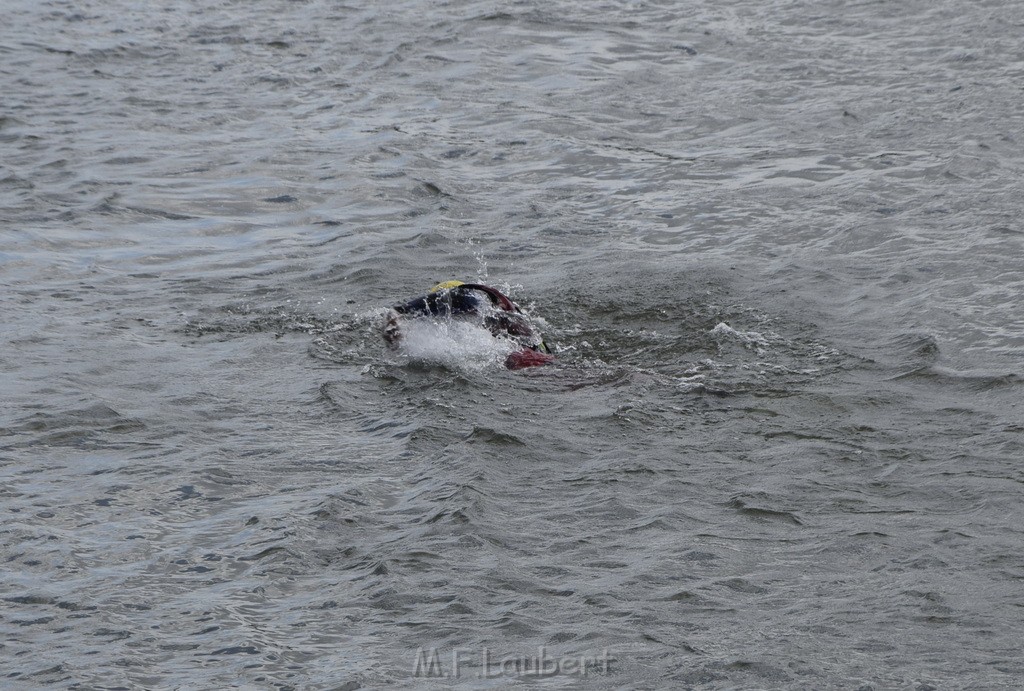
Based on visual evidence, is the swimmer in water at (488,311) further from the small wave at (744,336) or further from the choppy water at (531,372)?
the small wave at (744,336)

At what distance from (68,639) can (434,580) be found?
164 cm

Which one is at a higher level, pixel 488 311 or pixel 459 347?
pixel 488 311

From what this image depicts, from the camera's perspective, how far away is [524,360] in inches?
347

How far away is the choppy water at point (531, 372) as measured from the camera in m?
5.84

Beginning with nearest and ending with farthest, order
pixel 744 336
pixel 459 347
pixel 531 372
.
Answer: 1. pixel 531 372
2. pixel 459 347
3. pixel 744 336

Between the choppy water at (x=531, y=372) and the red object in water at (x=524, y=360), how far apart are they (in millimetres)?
154

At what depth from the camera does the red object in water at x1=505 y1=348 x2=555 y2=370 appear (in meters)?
8.81

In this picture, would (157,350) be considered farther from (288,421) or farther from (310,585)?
(310,585)

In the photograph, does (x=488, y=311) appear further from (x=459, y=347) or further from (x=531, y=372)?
(x=531, y=372)

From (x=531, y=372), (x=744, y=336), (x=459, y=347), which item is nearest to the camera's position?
(x=531, y=372)

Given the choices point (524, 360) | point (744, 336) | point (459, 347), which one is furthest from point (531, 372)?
point (744, 336)

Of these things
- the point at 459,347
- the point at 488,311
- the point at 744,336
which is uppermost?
the point at 488,311

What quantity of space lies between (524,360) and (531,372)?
120 mm

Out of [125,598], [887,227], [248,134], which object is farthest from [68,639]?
[248,134]
